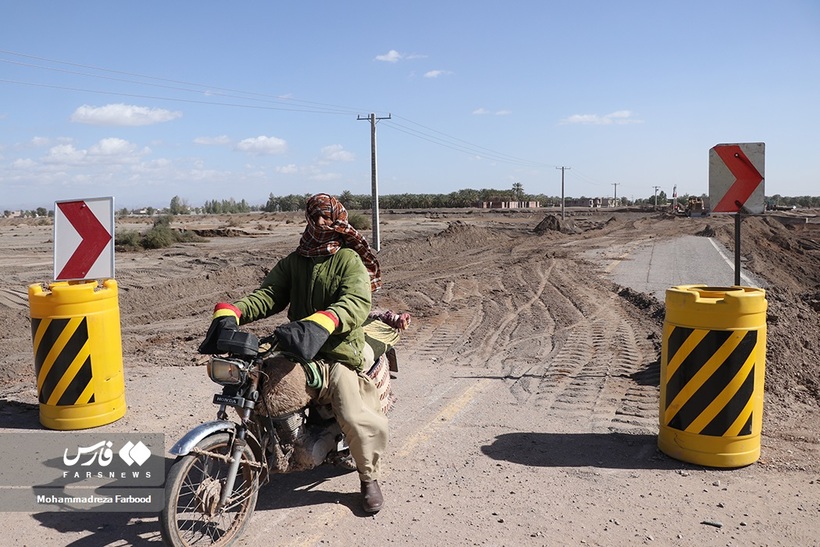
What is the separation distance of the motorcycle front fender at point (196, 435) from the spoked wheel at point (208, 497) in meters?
0.03

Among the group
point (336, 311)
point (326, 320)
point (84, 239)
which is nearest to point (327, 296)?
point (336, 311)

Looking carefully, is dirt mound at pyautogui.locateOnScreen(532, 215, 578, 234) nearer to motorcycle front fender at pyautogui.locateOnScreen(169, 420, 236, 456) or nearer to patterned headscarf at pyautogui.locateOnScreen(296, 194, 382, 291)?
patterned headscarf at pyautogui.locateOnScreen(296, 194, 382, 291)

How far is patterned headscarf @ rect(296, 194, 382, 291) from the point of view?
179 inches

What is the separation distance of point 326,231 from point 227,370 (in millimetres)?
1190

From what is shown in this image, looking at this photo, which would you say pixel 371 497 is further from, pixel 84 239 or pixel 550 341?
pixel 550 341

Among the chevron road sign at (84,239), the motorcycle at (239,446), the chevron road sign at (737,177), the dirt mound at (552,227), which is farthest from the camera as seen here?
the dirt mound at (552,227)

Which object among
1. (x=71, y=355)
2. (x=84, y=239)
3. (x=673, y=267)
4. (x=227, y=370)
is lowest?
(x=673, y=267)

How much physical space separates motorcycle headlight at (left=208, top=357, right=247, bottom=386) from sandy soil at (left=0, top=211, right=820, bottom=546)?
99 cm

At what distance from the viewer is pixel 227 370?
3773 millimetres

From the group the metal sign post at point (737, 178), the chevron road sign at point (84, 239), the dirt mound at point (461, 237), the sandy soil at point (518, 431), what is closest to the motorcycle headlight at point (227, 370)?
the sandy soil at point (518, 431)

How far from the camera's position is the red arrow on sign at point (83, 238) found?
21.1 ft

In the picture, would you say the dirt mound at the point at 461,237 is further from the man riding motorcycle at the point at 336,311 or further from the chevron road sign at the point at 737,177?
the man riding motorcycle at the point at 336,311

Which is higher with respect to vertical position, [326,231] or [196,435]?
[326,231]

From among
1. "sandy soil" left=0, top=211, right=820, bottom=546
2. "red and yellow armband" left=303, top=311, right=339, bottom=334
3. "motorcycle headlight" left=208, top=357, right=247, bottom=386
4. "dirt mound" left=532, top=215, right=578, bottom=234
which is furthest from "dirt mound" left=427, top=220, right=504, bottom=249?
"motorcycle headlight" left=208, top=357, right=247, bottom=386
